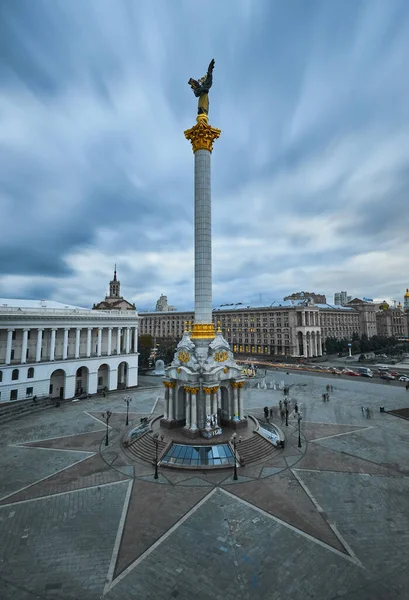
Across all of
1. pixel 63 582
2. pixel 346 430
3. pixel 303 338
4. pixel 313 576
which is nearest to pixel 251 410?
pixel 346 430

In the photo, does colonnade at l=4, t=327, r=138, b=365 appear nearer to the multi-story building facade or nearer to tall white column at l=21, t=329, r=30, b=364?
tall white column at l=21, t=329, r=30, b=364

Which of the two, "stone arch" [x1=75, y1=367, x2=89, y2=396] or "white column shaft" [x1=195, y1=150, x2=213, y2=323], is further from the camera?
"stone arch" [x1=75, y1=367, x2=89, y2=396]

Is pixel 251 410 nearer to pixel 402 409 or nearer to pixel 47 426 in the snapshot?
pixel 402 409

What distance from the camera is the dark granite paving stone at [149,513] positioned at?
14.6 metres

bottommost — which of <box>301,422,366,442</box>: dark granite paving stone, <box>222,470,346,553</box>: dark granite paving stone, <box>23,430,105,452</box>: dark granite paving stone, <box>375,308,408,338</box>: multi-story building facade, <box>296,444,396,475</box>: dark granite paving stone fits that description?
<box>222,470,346,553</box>: dark granite paving stone

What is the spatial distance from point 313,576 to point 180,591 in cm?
554

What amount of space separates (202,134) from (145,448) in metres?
30.9

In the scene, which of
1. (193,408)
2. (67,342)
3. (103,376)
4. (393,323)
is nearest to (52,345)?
(67,342)

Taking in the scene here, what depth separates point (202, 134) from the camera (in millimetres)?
31938

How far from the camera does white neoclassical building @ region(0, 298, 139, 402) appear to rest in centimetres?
4131

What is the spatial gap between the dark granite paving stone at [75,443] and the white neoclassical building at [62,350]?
52.6 feet

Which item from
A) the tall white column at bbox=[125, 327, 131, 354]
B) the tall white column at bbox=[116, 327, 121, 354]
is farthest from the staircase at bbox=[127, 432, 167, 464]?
the tall white column at bbox=[125, 327, 131, 354]

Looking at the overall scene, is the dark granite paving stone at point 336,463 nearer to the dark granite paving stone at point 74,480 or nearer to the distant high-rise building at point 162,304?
the dark granite paving stone at point 74,480

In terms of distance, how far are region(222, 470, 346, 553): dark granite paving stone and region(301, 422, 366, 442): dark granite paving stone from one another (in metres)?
8.55
